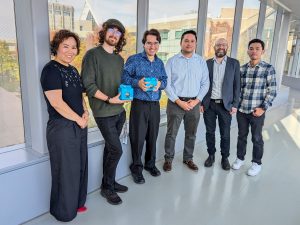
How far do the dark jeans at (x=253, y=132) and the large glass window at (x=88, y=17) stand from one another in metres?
1.58

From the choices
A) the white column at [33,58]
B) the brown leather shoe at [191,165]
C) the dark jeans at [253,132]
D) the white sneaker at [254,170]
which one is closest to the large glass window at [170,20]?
the brown leather shoe at [191,165]

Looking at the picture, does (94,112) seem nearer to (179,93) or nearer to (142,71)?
(142,71)

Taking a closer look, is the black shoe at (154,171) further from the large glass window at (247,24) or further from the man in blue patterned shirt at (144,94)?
the large glass window at (247,24)

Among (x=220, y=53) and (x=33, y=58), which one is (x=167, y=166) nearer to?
(x=220, y=53)

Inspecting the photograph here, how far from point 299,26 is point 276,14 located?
136 inches

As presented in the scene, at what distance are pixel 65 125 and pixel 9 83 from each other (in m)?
0.64

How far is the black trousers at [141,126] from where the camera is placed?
A: 8.45 ft

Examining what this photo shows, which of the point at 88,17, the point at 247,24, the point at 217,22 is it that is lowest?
the point at 88,17

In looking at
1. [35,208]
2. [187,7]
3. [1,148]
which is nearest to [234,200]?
[35,208]

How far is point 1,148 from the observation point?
2105mm

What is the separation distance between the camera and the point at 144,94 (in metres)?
2.54

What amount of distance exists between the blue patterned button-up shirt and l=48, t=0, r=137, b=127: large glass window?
1.49 ft

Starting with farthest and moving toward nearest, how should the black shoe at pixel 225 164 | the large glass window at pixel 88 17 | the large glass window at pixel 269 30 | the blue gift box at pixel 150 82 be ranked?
the large glass window at pixel 269 30
the black shoe at pixel 225 164
the blue gift box at pixel 150 82
the large glass window at pixel 88 17

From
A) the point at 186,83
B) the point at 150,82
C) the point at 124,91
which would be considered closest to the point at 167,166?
the point at 186,83
